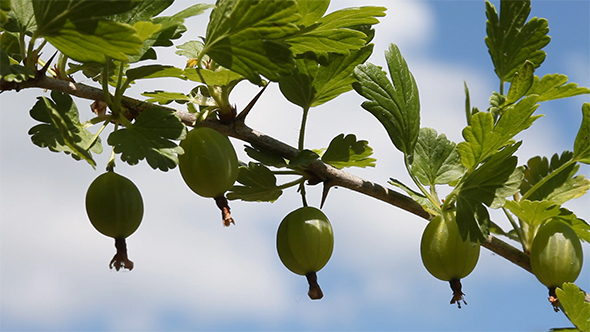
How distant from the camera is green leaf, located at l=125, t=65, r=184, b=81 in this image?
0.94 meters

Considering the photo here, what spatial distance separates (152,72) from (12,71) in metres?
0.20

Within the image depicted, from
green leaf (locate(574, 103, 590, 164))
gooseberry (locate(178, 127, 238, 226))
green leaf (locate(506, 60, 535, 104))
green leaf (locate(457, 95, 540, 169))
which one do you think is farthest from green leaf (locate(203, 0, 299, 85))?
green leaf (locate(574, 103, 590, 164))

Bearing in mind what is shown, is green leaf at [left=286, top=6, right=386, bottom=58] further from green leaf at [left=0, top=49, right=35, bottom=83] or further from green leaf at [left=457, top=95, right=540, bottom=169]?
green leaf at [left=0, top=49, right=35, bottom=83]

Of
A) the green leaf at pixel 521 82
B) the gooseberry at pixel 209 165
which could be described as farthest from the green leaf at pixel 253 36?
the green leaf at pixel 521 82

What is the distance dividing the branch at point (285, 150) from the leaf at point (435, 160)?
100 mm

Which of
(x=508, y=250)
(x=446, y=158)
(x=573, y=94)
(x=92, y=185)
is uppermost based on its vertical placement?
(x=573, y=94)

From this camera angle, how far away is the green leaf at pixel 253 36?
0.85 m

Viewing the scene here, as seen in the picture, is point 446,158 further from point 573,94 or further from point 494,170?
point 573,94

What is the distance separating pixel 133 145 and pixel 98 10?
0.74 feet

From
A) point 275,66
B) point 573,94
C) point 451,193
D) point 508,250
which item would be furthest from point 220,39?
point 573,94

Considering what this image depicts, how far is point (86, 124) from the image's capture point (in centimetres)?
97

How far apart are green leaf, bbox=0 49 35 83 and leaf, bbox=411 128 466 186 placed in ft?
2.56

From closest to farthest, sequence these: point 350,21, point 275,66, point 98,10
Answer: point 98,10 → point 275,66 → point 350,21

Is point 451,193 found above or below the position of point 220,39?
below
